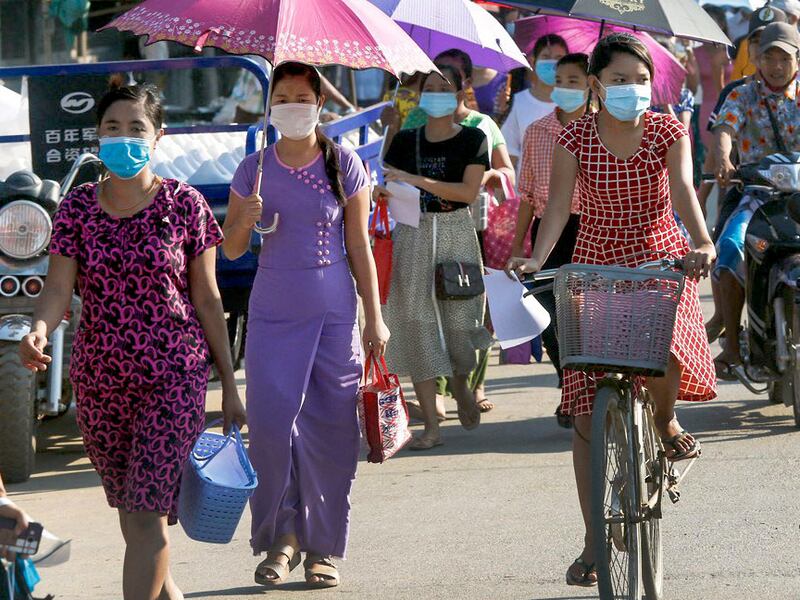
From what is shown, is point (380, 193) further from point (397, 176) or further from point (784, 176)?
point (784, 176)

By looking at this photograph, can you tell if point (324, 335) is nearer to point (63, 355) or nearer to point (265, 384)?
point (265, 384)

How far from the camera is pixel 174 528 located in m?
7.12

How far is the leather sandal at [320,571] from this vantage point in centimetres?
597

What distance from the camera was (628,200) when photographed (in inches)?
220

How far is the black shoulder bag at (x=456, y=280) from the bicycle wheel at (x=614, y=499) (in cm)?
339

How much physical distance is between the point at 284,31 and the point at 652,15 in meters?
2.80

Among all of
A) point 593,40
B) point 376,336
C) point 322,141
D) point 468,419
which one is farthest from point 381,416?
point 593,40

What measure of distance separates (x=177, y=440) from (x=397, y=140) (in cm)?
399

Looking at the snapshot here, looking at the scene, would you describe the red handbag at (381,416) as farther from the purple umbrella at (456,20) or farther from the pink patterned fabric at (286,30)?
the purple umbrella at (456,20)

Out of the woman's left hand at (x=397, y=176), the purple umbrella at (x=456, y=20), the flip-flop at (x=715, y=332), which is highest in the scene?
the purple umbrella at (x=456, y=20)

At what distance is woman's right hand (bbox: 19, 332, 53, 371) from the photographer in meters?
4.59

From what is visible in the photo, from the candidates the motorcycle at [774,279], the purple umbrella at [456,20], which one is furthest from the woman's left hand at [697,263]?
the purple umbrella at [456,20]

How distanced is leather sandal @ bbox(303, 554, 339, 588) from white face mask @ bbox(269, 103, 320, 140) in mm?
1544

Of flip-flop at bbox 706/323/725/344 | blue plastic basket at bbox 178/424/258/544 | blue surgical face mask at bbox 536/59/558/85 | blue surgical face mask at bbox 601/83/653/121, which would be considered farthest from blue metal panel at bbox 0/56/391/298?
blue plastic basket at bbox 178/424/258/544
